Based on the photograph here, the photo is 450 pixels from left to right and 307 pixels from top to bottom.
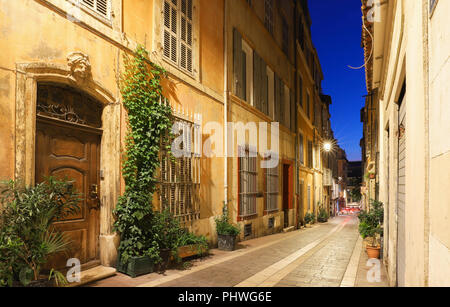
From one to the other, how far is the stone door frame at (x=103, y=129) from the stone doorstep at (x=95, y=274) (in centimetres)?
20

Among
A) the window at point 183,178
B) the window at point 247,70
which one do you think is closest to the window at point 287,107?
the window at point 247,70

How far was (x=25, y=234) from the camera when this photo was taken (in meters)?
3.46

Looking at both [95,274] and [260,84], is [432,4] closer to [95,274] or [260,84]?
[95,274]

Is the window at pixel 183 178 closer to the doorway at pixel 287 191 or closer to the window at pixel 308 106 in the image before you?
the doorway at pixel 287 191

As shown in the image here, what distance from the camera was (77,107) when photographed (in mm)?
4961

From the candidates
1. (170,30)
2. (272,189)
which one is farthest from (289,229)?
(170,30)

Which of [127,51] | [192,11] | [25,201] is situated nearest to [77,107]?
[127,51]

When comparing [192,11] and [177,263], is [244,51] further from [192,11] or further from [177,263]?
[177,263]

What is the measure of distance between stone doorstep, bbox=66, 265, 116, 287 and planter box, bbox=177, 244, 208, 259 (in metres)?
1.50

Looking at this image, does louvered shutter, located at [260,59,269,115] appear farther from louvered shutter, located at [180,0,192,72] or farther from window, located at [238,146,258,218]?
louvered shutter, located at [180,0,192,72]

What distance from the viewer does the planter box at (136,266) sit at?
5.00 m

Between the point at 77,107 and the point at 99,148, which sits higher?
the point at 77,107

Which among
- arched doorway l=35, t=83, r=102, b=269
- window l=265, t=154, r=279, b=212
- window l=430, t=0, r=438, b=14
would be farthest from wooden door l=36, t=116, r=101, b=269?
window l=265, t=154, r=279, b=212

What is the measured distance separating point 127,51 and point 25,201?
3.35m
